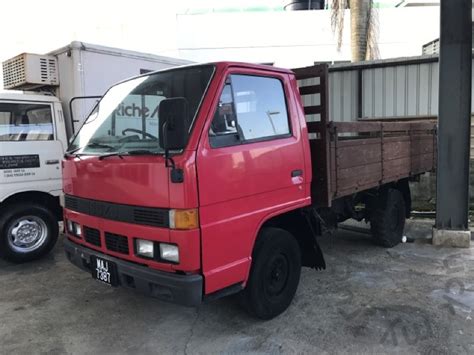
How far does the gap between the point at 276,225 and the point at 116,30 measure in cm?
1371

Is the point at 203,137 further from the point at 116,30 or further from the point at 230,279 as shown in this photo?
the point at 116,30

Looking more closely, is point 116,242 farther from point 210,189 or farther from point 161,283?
point 210,189

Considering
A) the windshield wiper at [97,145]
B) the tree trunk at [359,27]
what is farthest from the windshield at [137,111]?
the tree trunk at [359,27]

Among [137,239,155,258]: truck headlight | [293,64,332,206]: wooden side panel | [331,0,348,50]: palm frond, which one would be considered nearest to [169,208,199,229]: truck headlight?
[137,239,155,258]: truck headlight

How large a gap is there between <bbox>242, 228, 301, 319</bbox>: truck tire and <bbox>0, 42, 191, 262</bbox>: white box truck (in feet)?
9.94

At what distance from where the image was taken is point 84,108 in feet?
20.0

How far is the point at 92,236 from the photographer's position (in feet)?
12.5

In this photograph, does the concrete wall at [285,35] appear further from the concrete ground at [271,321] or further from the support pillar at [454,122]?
the concrete ground at [271,321]

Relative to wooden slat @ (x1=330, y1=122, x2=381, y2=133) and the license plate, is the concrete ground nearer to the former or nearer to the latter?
the license plate

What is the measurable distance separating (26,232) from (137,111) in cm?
302

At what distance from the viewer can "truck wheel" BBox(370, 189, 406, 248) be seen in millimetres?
6137

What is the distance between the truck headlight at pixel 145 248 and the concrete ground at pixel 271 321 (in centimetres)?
83

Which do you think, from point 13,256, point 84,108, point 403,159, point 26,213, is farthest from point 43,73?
point 403,159

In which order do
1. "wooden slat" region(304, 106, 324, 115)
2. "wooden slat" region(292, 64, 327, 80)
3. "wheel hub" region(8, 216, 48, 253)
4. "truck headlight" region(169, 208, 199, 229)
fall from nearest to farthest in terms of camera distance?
"truck headlight" region(169, 208, 199, 229) < "wooden slat" region(292, 64, 327, 80) < "wooden slat" region(304, 106, 324, 115) < "wheel hub" region(8, 216, 48, 253)
